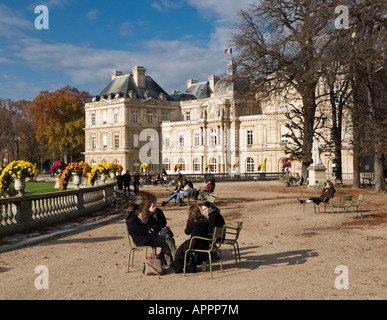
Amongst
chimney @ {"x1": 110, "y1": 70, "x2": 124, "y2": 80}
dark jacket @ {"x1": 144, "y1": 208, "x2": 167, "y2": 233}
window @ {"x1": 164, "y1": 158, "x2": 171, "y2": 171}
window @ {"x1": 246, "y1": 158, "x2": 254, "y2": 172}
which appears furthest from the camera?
chimney @ {"x1": 110, "y1": 70, "x2": 124, "y2": 80}

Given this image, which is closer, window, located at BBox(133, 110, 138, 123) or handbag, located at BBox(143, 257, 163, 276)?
handbag, located at BBox(143, 257, 163, 276)

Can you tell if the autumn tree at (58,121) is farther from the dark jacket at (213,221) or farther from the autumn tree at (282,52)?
the dark jacket at (213,221)

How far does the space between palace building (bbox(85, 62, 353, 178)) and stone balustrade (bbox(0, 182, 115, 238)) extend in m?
41.5

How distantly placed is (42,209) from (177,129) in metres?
53.7

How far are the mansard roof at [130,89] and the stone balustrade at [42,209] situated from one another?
51.9 m

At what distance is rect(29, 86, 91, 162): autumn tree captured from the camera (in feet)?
214

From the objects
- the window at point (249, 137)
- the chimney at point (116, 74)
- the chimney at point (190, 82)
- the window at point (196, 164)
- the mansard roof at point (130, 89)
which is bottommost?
the window at point (196, 164)

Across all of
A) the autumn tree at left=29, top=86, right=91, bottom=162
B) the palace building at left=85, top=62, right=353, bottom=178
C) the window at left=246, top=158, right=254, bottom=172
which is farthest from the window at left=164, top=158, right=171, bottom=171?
the autumn tree at left=29, top=86, right=91, bottom=162

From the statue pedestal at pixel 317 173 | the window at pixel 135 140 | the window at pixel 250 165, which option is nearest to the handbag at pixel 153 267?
the statue pedestal at pixel 317 173

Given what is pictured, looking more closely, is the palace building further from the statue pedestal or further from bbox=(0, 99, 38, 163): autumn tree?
the statue pedestal

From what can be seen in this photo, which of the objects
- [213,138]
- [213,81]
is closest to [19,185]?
[213,138]

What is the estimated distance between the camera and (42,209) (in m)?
12.8

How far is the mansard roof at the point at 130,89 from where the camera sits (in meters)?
67.9
